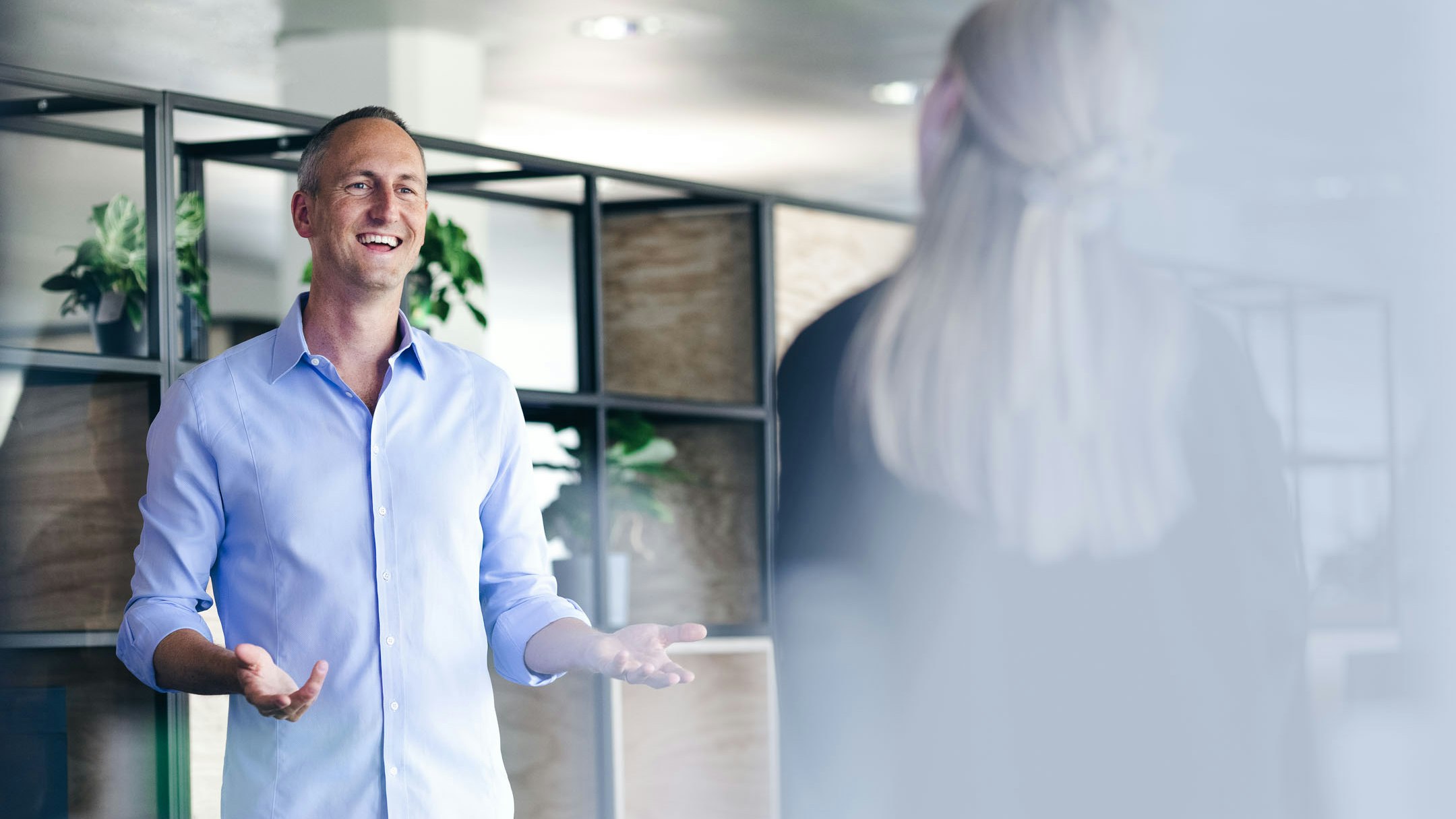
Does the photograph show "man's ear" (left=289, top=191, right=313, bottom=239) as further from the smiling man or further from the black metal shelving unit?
the black metal shelving unit

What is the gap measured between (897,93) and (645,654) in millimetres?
4010

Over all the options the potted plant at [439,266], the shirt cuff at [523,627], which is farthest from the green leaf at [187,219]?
the shirt cuff at [523,627]

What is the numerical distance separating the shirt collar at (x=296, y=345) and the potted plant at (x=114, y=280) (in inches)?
38.8

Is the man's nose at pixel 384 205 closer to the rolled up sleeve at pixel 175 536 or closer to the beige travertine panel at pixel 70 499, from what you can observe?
the rolled up sleeve at pixel 175 536

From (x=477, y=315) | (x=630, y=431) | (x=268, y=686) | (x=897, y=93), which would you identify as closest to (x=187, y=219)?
(x=477, y=315)

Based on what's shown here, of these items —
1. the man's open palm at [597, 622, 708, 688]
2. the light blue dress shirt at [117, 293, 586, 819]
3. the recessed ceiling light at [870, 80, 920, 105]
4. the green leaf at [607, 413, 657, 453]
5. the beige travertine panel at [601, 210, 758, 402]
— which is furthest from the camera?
the recessed ceiling light at [870, 80, 920, 105]

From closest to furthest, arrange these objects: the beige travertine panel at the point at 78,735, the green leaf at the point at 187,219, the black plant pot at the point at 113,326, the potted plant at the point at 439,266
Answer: the beige travertine panel at the point at 78,735
the black plant pot at the point at 113,326
the green leaf at the point at 187,219
the potted plant at the point at 439,266

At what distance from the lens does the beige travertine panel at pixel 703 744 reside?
311cm

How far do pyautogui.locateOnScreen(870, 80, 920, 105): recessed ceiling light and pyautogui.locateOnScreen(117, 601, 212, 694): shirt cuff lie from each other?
3.91m

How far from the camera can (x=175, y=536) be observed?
1.44 m

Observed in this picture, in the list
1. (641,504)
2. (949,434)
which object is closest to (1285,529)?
(949,434)

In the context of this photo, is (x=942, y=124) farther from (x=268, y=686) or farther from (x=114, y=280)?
(x=114, y=280)

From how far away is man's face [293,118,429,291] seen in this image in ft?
4.84

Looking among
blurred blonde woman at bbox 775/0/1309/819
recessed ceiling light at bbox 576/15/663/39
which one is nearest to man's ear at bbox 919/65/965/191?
blurred blonde woman at bbox 775/0/1309/819
